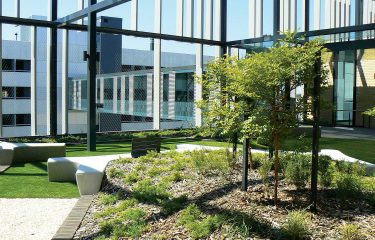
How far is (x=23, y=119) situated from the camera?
1516cm

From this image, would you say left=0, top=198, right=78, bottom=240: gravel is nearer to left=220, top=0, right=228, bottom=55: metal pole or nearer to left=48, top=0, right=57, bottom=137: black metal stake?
left=48, top=0, right=57, bottom=137: black metal stake

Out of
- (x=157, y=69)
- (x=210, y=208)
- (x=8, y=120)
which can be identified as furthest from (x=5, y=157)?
(x=157, y=69)

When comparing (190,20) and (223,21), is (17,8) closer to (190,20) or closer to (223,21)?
(190,20)

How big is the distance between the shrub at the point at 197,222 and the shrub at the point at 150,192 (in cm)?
81

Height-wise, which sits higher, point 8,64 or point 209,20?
point 209,20

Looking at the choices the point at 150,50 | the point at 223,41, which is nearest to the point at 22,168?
the point at 150,50

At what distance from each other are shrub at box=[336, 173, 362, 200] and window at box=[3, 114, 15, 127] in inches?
456

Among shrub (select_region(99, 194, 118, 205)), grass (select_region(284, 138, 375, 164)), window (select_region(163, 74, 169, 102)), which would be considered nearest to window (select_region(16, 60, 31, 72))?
window (select_region(163, 74, 169, 102))

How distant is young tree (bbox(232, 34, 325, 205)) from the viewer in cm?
514

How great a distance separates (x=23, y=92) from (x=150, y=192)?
10.2 metres

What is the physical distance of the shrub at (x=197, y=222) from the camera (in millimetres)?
4738

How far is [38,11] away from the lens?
48.1 feet

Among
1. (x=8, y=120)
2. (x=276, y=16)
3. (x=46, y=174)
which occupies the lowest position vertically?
(x=46, y=174)

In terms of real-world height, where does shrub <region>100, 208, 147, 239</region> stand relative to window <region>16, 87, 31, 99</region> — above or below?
below
